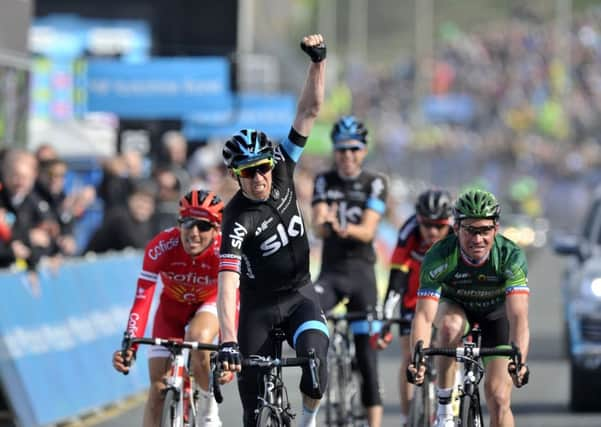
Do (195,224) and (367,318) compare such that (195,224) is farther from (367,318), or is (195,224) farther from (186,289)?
(367,318)

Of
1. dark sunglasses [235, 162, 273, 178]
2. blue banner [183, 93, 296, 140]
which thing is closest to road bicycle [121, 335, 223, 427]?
dark sunglasses [235, 162, 273, 178]

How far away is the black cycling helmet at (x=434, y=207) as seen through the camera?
11570 millimetres

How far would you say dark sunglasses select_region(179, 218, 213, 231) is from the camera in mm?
9758

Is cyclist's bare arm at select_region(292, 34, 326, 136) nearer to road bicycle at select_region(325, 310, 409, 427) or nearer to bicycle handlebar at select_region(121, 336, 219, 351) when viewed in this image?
bicycle handlebar at select_region(121, 336, 219, 351)

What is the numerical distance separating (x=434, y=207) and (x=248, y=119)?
20.0 metres

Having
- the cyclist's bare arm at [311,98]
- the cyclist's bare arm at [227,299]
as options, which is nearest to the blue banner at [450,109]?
the cyclist's bare arm at [311,98]

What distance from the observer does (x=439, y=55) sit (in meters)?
87.4

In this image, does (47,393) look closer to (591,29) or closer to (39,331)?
(39,331)

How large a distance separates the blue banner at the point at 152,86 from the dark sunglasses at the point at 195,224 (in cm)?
1572

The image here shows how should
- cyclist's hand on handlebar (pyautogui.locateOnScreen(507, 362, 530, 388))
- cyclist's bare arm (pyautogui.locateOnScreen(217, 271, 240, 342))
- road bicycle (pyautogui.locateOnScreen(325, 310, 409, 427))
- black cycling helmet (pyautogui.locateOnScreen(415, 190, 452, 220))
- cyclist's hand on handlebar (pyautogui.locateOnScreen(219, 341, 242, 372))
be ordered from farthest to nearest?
road bicycle (pyautogui.locateOnScreen(325, 310, 409, 427))
black cycling helmet (pyautogui.locateOnScreen(415, 190, 452, 220))
cyclist's hand on handlebar (pyautogui.locateOnScreen(507, 362, 530, 388))
cyclist's bare arm (pyautogui.locateOnScreen(217, 271, 240, 342))
cyclist's hand on handlebar (pyautogui.locateOnScreen(219, 341, 242, 372))

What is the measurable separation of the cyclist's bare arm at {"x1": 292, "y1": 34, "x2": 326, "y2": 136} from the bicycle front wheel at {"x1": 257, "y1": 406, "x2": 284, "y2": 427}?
5.58 ft

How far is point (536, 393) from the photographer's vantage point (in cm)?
1606

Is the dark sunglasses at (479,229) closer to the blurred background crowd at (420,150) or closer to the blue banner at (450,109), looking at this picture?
the blurred background crowd at (420,150)

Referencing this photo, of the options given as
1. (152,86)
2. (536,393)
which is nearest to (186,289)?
(536,393)
